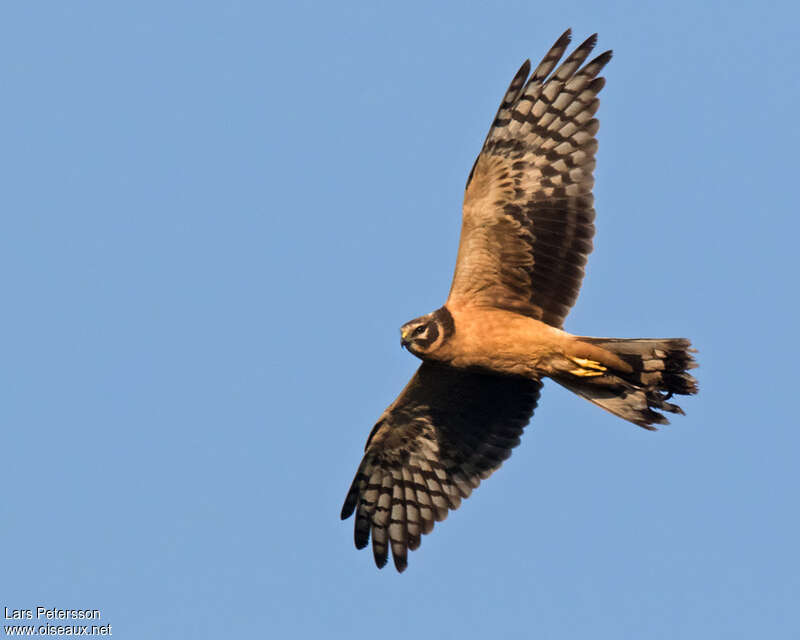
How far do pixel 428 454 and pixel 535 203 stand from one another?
9.99 ft

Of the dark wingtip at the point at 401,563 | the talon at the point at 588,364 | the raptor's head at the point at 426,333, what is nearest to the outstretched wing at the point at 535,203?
the raptor's head at the point at 426,333

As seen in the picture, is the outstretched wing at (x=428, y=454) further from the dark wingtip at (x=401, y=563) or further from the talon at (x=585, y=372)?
the talon at (x=585, y=372)

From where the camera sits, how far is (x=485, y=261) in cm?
1088

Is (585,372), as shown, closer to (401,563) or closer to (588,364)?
(588,364)

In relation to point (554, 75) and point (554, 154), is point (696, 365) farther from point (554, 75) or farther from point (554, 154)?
point (554, 75)

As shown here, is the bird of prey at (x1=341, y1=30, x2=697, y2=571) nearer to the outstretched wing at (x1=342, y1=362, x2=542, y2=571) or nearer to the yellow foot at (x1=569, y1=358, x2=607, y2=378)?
the yellow foot at (x1=569, y1=358, x2=607, y2=378)

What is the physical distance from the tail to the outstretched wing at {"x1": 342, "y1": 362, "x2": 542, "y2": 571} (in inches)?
50.1

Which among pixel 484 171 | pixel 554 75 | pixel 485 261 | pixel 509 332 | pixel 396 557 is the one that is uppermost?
pixel 554 75

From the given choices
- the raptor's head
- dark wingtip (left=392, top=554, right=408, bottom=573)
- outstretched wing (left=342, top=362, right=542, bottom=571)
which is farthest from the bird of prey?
dark wingtip (left=392, top=554, right=408, bottom=573)

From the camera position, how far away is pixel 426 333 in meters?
10.5

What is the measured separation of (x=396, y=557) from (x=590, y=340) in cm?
331

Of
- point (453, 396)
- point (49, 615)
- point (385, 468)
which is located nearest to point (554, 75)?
point (453, 396)

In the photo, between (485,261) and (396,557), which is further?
(396,557)

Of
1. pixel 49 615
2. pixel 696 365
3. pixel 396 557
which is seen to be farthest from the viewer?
pixel 396 557
